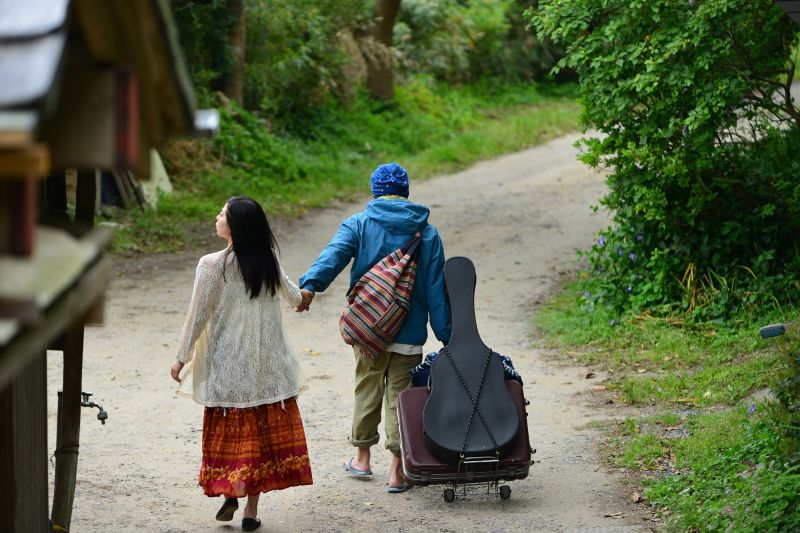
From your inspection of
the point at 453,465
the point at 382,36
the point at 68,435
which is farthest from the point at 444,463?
the point at 382,36

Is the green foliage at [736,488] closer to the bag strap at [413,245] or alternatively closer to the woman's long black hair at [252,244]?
the bag strap at [413,245]

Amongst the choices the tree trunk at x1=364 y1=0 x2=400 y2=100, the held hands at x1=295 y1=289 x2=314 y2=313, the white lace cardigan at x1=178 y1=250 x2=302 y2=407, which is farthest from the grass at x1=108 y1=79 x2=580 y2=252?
the white lace cardigan at x1=178 y1=250 x2=302 y2=407

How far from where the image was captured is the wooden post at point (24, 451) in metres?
4.13

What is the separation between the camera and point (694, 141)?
9.24 metres

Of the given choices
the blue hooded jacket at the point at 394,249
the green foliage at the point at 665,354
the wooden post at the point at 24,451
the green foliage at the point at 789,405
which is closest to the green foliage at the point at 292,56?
the green foliage at the point at 665,354

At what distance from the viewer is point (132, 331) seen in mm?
10555

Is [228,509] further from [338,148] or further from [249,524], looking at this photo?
[338,148]

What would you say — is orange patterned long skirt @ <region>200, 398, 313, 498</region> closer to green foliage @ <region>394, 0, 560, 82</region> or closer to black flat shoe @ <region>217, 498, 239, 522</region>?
Result: black flat shoe @ <region>217, 498, 239, 522</region>

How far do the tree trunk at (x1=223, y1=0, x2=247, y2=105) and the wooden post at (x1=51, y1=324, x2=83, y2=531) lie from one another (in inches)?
508

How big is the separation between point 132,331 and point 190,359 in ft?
16.0

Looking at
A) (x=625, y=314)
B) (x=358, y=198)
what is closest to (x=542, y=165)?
(x=358, y=198)

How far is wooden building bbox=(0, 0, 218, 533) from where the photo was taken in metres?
1.86

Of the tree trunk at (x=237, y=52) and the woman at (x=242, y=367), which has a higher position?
the woman at (x=242, y=367)

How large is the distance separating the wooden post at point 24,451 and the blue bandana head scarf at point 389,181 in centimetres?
246
